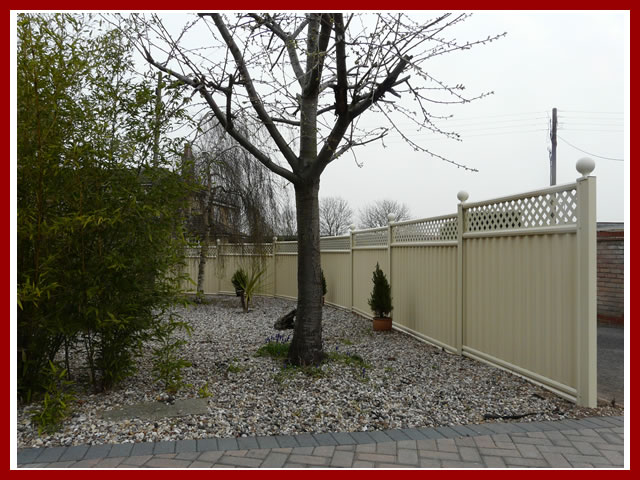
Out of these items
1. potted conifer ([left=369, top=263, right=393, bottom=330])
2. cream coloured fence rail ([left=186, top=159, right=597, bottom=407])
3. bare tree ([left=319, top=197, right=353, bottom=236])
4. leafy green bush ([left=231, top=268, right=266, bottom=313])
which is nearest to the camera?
cream coloured fence rail ([left=186, top=159, right=597, bottom=407])

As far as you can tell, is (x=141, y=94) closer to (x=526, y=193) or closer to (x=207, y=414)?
(x=207, y=414)

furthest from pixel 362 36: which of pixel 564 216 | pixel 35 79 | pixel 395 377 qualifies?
pixel 395 377

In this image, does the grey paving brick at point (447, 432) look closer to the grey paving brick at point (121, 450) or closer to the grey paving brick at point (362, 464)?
the grey paving brick at point (362, 464)

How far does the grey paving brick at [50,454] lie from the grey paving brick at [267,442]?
1.18 m

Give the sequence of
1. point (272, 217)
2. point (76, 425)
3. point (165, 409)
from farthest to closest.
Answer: point (272, 217)
point (165, 409)
point (76, 425)

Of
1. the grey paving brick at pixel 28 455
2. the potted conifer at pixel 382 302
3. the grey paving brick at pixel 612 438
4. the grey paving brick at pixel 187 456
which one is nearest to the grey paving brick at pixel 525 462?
the grey paving brick at pixel 612 438

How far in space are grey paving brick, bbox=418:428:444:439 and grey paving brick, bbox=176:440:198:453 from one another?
147 cm

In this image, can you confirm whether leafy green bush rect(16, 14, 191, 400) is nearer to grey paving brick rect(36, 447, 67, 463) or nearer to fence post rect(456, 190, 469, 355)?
grey paving brick rect(36, 447, 67, 463)

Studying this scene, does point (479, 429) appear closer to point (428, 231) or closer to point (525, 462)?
point (525, 462)

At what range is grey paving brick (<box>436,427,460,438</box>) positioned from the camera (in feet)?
10.9

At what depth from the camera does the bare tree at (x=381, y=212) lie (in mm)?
30547

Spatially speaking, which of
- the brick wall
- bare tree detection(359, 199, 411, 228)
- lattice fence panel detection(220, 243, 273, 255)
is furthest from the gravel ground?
bare tree detection(359, 199, 411, 228)

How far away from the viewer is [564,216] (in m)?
4.04

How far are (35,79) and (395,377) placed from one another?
3.80 meters
